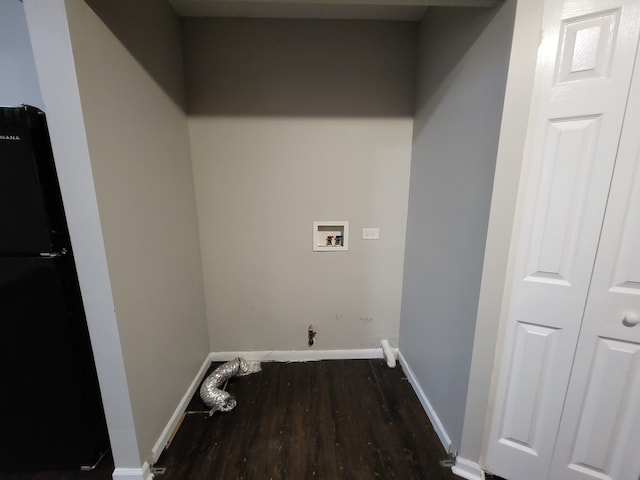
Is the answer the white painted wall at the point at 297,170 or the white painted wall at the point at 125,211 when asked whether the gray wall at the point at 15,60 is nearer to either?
the white painted wall at the point at 125,211

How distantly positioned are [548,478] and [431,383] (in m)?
0.62

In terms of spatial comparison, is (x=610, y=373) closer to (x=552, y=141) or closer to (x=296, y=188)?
(x=552, y=141)

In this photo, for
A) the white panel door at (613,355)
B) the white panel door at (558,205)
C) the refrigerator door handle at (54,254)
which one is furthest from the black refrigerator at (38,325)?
the white panel door at (613,355)

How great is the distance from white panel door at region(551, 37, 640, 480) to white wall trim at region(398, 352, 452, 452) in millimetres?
476

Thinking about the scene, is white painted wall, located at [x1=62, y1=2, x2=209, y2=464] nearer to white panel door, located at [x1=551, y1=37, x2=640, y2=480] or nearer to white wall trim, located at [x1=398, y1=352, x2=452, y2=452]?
white wall trim, located at [x1=398, y1=352, x2=452, y2=452]

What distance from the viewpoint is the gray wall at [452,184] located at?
1.13 m

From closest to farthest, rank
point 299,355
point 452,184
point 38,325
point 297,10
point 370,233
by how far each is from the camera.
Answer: point 38,325, point 452,184, point 297,10, point 370,233, point 299,355

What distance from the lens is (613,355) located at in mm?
1036

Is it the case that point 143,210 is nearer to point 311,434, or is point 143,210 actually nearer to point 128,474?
point 128,474

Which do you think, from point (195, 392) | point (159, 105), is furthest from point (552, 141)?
point (195, 392)

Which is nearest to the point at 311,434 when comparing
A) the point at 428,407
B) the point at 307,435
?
the point at 307,435

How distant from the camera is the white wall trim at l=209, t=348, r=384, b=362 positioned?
7.25 feet

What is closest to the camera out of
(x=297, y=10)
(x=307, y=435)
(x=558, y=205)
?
(x=558, y=205)

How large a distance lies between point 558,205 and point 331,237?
1.37m
